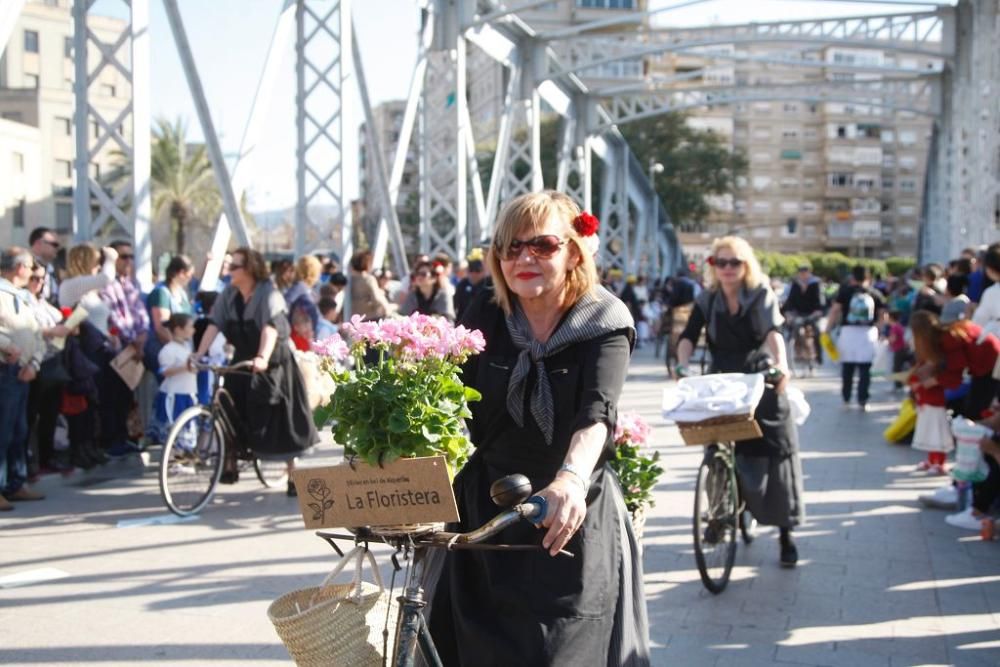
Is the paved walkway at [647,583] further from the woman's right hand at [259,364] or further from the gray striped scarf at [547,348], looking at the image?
the gray striped scarf at [547,348]

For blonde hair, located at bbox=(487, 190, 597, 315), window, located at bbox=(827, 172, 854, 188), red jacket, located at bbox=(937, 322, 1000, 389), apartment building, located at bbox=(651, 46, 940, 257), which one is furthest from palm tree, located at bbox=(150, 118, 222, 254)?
window, located at bbox=(827, 172, 854, 188)

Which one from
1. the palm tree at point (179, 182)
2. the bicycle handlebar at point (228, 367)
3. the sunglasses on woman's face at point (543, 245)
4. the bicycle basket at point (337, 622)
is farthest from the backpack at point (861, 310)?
the palm tree at point (179, 182)

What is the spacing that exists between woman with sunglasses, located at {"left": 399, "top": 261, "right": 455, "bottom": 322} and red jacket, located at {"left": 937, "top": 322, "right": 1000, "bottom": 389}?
14.4 feet

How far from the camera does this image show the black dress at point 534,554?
2.91m

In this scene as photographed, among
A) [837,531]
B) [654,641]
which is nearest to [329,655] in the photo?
[654,641]

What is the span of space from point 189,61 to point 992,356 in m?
8.20

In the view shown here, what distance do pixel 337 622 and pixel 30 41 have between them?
10208mm

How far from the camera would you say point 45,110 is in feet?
41.6

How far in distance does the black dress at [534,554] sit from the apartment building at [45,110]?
8186 mm

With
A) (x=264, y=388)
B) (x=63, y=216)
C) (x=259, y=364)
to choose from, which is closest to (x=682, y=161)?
(x=63, y=216)

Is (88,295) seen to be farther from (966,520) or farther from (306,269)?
(966,520)

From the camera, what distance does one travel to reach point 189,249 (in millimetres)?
49188

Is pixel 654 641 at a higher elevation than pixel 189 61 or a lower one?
lower

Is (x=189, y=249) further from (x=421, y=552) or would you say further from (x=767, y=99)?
(x=421, y=552)
